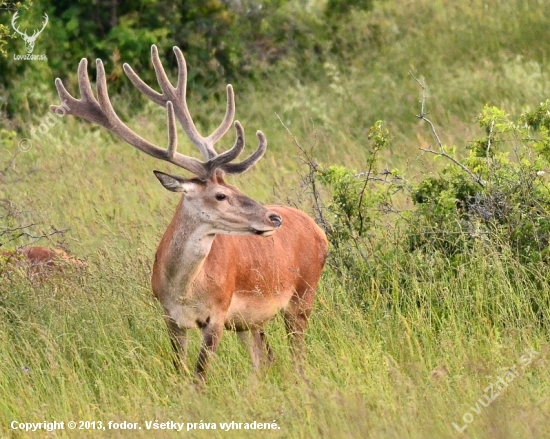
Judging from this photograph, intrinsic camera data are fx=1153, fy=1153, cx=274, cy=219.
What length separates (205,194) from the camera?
6223 mm

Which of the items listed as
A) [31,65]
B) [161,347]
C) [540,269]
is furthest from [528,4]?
[161,347]

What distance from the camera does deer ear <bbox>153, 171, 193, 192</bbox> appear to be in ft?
20.0

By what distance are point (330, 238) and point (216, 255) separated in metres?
1.66

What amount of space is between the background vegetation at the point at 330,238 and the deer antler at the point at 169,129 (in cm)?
88

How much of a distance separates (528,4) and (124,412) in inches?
526

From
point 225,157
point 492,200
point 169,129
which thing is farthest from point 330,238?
point 169,129

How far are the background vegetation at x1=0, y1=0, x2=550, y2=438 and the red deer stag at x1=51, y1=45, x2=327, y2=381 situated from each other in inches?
7.3

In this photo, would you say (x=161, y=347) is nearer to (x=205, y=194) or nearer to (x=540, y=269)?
(x=205, y=194)

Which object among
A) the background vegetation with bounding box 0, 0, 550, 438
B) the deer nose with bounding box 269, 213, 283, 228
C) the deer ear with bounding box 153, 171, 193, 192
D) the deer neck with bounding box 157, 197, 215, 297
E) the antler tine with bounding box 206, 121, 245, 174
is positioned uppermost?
the antler tine with bounding box 206, 121, 245, 174

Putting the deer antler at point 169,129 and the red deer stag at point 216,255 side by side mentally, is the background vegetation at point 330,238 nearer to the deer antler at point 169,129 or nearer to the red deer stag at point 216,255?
the red deer stag at point 216,255

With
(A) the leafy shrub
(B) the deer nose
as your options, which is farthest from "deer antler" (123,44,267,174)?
(A) the leafy shrub

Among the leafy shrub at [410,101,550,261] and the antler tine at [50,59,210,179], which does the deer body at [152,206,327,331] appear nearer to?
the antler tine at [50,59,210,179]

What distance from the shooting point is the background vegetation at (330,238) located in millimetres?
5266

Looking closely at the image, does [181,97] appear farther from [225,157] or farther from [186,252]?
[186,252]
